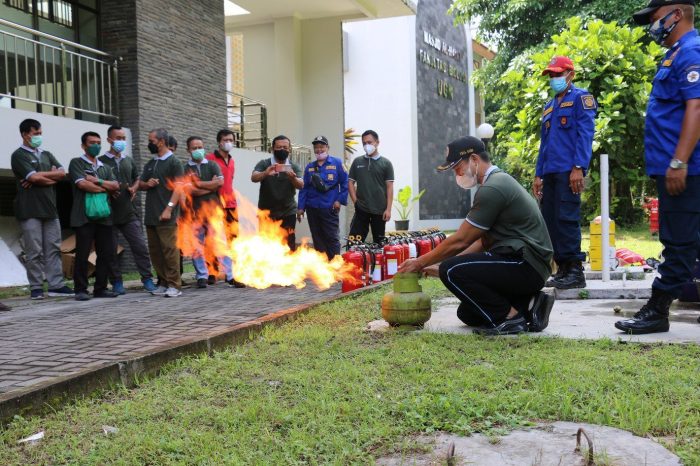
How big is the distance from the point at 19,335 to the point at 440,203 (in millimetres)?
27844

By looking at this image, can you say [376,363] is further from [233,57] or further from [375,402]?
[233,57]

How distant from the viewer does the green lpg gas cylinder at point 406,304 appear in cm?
554

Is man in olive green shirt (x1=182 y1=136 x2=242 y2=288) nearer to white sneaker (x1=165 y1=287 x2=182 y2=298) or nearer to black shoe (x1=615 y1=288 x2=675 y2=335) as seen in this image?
white sneaker (x1=165 y1=287 x2=182 y2=298)

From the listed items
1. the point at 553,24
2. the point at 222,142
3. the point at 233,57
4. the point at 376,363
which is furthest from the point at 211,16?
the point at 553,24

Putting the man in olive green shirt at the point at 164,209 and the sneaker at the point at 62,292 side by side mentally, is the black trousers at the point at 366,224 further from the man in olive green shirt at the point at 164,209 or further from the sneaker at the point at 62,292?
the sneaker at the point at 62,292

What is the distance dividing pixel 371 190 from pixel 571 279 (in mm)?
3434

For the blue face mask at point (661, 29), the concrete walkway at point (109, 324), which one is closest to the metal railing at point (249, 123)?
the concrete walkway at point (109, 324)

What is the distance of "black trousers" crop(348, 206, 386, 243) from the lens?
9.91m

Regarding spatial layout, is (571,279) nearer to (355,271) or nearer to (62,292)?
(355,271)

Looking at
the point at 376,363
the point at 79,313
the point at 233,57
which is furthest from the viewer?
the point at 233,57

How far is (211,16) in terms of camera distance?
560 inches

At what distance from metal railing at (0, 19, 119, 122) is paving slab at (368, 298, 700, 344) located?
7.01m

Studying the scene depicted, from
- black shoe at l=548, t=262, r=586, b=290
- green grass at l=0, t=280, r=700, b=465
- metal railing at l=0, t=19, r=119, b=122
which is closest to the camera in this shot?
green grass at l=0, t=280, r=700, b=465

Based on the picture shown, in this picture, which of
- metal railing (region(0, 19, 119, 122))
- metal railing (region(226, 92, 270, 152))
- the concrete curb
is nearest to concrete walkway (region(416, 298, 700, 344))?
the concrete curb
